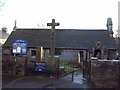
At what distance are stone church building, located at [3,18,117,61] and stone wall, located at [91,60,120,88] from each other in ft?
Answer: 77.4

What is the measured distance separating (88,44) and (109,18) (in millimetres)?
8036

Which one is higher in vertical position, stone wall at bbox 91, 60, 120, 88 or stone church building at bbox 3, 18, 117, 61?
A: stone church building at bbox 3, 18, 117, 61

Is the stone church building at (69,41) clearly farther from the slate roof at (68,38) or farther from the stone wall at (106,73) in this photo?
the stone wall at (106,73)

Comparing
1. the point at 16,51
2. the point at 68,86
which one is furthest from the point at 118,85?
the point at 16,51

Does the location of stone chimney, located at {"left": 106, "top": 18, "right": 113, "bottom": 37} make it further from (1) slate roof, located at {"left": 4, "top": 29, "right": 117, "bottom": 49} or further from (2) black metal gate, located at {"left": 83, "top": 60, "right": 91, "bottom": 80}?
(2) black metal gate, located at {"left": 83, "top": 60, "right": 91, "bottom": 80}

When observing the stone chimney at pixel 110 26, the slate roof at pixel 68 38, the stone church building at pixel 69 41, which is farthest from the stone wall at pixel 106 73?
the stone chimney at pixel 110 26

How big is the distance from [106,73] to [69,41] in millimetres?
28731

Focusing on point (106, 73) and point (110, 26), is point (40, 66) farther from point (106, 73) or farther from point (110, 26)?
point (110, 26)

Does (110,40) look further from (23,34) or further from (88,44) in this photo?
(23,34)

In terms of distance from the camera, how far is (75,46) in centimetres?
4191

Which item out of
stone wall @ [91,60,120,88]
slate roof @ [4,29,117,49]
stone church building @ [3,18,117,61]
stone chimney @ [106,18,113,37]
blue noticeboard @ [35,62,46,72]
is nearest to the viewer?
Result: stone wall @ [91,60,120,88]

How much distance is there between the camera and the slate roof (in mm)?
42237

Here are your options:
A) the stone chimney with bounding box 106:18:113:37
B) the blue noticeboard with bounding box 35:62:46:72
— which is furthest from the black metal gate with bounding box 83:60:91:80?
the stone chimney with bounding box 106:18:113:37

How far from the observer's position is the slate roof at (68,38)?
42.2 metres
